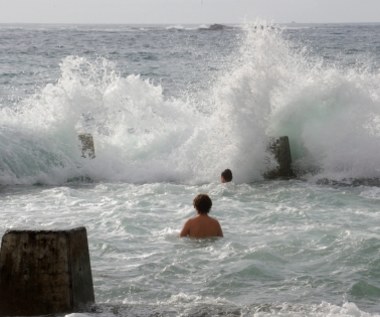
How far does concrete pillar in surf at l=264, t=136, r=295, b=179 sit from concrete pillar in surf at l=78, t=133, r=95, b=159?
11.6 ft

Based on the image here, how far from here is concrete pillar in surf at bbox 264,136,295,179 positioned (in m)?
14.0

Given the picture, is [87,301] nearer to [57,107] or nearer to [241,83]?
[241,83]

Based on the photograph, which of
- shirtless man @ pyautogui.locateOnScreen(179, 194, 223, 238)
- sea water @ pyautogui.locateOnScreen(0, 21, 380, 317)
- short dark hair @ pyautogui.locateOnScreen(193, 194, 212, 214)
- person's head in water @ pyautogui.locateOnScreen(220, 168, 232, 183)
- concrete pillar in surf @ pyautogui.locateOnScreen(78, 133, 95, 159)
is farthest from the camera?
concrete pillar in surf @ pyautogui.locateOnScreen(78, 133, 95, 159)

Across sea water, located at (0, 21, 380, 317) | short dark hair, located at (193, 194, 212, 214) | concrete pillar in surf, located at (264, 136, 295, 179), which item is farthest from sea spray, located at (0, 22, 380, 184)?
short dark hair, located at (193, 194, 212, 214)

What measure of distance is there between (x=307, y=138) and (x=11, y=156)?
5468 millimetres

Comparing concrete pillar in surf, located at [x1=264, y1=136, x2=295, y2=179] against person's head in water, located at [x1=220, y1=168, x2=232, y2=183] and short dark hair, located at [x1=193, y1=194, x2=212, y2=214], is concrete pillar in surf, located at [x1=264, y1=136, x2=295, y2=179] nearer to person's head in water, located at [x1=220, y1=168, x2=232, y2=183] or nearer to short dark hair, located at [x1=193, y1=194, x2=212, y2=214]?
person's head in water, located at [x1=220, y1=168, x2=232, y2=183]

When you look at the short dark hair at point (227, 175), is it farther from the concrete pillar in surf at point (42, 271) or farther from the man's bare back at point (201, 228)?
the concrete pillar in surf at point (42, 271)

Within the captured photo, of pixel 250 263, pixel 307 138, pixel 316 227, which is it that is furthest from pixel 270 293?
pixel 307 138

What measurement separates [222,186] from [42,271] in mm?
7029

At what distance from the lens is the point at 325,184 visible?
13359 millimetres

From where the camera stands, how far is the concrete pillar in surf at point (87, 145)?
15703 mm

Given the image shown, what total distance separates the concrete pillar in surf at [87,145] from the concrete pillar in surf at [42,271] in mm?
9271

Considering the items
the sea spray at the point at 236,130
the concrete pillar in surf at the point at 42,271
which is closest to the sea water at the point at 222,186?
the sea spray at the point at 236,130

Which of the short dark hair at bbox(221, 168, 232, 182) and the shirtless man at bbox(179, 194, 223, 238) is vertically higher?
the short dark hair at bbox(221, 168, 232, 182)
